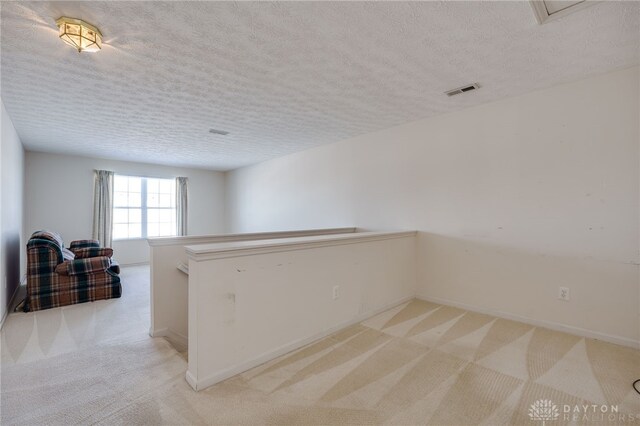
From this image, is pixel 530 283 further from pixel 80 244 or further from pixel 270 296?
pixel 80 244

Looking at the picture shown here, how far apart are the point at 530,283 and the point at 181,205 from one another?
23.4ft

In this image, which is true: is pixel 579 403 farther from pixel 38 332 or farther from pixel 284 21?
pixel 38 332

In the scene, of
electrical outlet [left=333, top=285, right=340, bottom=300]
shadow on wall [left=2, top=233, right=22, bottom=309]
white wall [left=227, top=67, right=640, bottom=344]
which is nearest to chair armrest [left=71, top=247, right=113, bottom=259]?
shadow on wall [left=2, top=233, right=22, bottom=309]

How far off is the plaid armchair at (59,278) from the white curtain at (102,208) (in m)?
2.41

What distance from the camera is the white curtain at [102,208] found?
5957 mm

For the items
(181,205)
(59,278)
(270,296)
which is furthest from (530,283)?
(181,205)

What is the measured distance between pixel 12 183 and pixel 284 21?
170 inches

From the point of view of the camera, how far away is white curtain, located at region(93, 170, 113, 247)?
5.96 m

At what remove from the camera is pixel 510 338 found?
8.41ft

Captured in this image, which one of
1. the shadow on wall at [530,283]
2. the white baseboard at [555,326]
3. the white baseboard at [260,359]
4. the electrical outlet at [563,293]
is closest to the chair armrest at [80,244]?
the white baseboard at [260,359]

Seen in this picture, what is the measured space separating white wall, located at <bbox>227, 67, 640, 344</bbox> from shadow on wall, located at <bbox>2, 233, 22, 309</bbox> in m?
4.47

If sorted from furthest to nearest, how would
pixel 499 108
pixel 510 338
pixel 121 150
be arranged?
pixel 121 150 < pixel 499 108 < pixel 510 338

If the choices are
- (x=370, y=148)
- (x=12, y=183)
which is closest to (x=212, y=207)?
(x=12, y=183)

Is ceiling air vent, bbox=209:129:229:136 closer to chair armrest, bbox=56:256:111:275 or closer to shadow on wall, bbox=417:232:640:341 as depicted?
chair armrest, bbox=56:256:111:275
